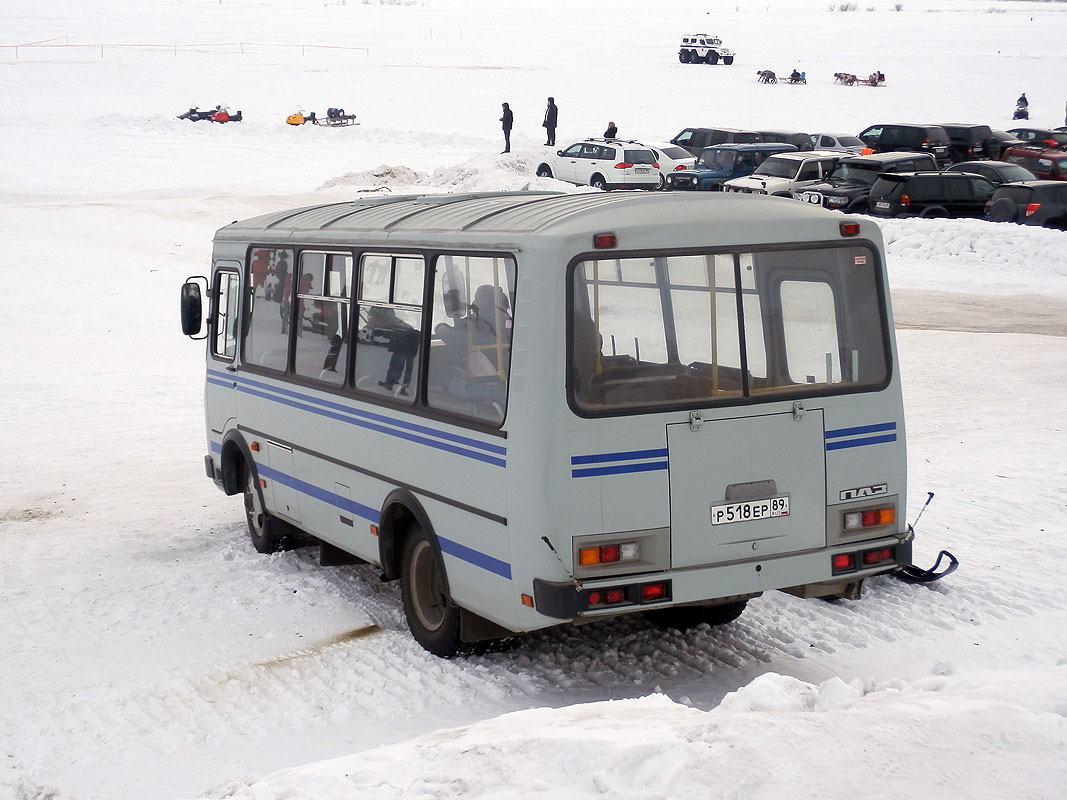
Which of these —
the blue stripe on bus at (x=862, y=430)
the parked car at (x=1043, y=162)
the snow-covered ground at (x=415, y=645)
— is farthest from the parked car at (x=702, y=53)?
the blue stripe on bus at (x=862, y=430)

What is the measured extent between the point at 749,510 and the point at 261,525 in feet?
14.8

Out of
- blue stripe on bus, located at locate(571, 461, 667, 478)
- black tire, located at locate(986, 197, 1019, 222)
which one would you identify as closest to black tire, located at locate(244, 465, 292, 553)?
blue stripe on bus, located at locate(571, 461, 667, 478)

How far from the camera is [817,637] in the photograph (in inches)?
292

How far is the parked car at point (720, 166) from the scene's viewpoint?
32.5m

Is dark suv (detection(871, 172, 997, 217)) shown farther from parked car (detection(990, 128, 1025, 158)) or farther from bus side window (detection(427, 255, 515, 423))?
bus side window (detection(427, 255, 515, 423))

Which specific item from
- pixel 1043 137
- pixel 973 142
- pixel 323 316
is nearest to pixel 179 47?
pixel 973 142

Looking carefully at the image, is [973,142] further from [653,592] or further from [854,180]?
[653,592]

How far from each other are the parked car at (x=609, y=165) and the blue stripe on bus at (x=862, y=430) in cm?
2678

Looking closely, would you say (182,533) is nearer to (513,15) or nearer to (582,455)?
(582,455)

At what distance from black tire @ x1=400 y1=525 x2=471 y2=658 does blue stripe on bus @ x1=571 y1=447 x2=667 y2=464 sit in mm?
1444

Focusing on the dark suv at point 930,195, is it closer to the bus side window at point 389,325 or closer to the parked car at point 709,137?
the parked car at point 709,137

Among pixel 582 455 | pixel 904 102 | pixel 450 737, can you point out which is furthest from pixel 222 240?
pixel 904 102

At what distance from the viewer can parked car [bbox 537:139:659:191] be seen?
3353cm

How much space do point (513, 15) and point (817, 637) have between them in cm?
13971
